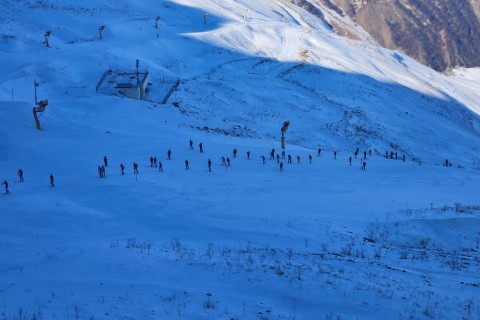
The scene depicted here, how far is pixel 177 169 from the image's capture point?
24.5 metres

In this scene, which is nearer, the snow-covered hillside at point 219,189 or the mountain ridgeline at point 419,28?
the snow-covered hillside at point 219,189

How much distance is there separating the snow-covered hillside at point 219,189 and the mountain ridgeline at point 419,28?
71661 mm

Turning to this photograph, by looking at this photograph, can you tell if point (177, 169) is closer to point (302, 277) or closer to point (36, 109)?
point (36, 109)

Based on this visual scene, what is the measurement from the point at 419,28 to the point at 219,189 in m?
129

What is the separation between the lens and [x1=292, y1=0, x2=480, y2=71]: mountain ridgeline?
132 meters

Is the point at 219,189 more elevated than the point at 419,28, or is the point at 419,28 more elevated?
the point at 419,28

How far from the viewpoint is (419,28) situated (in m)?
138

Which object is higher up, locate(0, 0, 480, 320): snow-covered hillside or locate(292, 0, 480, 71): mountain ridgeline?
locate(292, 0, 480, 71): mountain ridgeline

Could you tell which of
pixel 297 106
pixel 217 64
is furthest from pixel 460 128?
pixel 217 64

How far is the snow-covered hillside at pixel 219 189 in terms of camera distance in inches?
425

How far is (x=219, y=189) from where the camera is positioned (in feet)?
70.2

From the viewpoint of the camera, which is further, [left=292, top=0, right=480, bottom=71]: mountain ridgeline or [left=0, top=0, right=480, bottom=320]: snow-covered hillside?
[left=292, top=0, right=480, bottom=71]: mountain ridgeline

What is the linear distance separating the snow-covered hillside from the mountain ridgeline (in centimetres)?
7166

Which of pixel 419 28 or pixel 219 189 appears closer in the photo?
pixel 219 189
